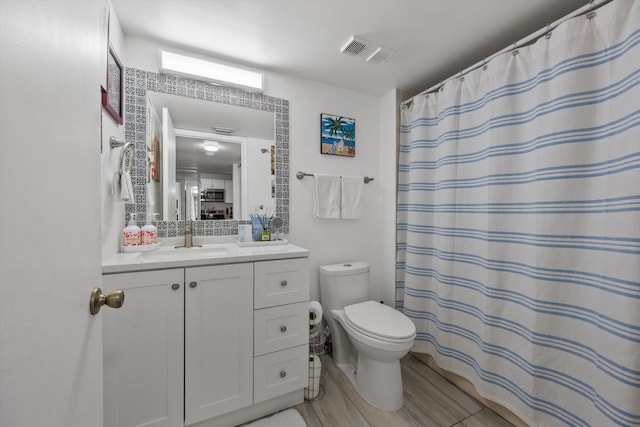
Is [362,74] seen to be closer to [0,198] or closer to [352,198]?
[352,198]

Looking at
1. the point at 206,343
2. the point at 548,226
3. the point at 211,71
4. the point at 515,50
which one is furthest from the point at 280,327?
the point at 515,50

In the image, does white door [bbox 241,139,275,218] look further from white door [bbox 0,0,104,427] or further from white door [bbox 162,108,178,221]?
white door [bbox 0,0,104,427]

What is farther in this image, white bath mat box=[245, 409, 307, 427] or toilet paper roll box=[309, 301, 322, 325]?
toilet paper roll box=[309, 301, 322, 325]

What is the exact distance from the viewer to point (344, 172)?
7.00 ft

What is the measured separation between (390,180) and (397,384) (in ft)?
4.86

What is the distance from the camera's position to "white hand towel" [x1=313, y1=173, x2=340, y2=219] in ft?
6.51

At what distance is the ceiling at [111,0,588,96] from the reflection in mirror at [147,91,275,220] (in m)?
0.36

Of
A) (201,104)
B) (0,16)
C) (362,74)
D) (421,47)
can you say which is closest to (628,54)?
(421,47)

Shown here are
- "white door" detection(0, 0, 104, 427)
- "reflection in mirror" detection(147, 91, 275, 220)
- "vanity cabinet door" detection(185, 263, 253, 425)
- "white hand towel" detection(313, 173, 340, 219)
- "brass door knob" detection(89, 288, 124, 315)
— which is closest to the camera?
"white door" detection(0, 0, 104, 427)

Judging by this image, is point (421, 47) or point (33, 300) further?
point (421, 47)

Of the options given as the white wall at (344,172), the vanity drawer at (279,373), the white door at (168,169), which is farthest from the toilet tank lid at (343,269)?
the white door at (168,169)

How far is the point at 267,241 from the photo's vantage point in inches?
68.7

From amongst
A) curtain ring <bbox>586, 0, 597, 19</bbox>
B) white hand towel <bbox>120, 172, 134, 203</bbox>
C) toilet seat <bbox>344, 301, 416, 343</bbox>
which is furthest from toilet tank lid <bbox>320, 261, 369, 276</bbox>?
curtain ring <bbox>586, 0, 597, 19</bbox>

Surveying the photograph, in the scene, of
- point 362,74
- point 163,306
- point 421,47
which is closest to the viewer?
point 163,306
